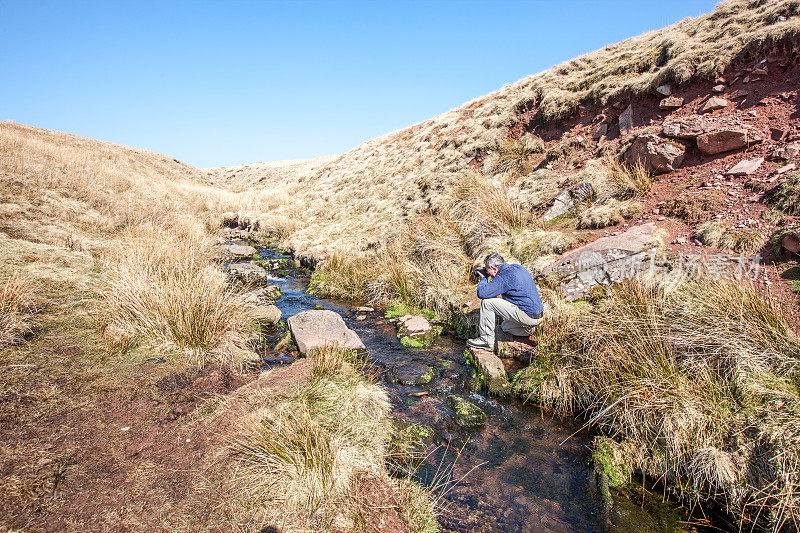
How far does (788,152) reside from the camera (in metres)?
6.48

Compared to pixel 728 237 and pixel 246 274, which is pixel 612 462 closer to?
pixel 728 237

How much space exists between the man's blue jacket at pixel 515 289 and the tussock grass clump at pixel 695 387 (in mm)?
697

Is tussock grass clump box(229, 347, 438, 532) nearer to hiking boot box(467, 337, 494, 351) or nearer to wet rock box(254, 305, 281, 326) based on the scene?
hiking boot box(467, 337, 494, 351)

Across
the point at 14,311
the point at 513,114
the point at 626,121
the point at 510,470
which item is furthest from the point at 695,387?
the point at 513,114

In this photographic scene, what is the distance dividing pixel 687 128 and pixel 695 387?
731cm

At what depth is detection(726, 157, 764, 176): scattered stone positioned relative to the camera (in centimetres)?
673

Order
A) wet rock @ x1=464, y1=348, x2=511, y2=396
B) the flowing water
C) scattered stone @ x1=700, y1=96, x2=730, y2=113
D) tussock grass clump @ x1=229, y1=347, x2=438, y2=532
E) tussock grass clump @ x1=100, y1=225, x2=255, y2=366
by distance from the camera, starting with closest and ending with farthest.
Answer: tussock grass clump @ x1=229, y1=347, x2=438, y2=532, the flowing water, tussock grass clump @ x1=100, y1=225, x2=255, y2=366, wet rock @ x1=464, y1=348, x2=511, y2=396, scattered stone @ x1=700, y1=96, x2=730, y2=113

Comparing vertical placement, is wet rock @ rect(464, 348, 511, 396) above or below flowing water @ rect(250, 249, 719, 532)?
above

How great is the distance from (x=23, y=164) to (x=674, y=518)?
19.0 meters

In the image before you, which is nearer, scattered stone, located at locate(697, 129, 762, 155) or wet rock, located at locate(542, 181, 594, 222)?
scattered stone, located at locate(697, 129, 762, 155)

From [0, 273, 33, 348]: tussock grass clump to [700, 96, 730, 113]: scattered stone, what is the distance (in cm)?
1359

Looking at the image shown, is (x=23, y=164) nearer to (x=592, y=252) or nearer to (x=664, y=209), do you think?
(x=592, y=252)

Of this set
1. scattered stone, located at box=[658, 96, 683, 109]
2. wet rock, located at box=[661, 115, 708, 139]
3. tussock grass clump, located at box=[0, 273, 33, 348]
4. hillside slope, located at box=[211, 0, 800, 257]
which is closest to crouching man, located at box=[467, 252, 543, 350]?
wet rock, located at box=[661, 115, 708, 139]

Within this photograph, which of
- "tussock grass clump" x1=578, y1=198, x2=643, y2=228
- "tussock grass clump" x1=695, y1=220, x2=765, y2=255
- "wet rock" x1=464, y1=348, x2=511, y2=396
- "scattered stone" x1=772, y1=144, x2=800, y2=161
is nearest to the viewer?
"wet rock" x1=464, y1=348, x2=511, y2=396
